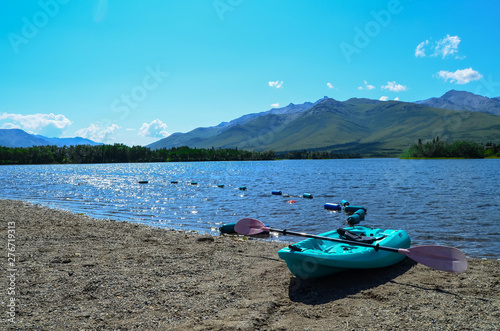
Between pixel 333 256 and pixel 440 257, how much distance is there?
3.61 meters

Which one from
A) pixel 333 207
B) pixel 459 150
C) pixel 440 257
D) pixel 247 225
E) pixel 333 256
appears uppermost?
pixel 459 150

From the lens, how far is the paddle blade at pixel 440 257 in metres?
10.0

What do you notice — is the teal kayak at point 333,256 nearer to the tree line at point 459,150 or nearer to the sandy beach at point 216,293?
the sandy beach at point 216,293

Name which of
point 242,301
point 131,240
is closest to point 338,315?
point 242,301

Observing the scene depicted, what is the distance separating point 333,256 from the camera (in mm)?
9852

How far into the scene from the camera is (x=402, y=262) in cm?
1246

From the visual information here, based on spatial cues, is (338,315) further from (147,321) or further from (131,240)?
(131,240)

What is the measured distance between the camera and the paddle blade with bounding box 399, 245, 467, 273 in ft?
32.8

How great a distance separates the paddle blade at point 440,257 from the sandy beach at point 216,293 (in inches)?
21.0

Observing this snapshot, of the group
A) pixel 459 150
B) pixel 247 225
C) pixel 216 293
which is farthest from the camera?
pixel 459 150

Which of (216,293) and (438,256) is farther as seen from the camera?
(438,256)

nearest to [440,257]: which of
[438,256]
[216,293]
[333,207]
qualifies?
[438,256]

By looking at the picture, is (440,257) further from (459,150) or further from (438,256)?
(459,150)

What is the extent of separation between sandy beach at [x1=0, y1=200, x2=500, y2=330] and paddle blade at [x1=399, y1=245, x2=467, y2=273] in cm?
53
